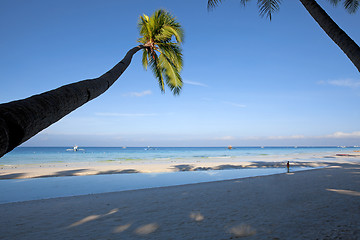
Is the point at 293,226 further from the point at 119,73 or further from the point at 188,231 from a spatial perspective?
the point at 119,73

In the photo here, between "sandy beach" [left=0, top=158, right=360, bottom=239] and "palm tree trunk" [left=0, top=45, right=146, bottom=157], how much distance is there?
3020 millimetres

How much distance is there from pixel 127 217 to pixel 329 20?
6217 millimetres

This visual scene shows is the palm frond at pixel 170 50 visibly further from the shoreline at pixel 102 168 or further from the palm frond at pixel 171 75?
the shoreline at pixel 102 168

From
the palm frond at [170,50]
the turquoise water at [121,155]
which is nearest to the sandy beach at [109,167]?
the turquoise water at [121,155]

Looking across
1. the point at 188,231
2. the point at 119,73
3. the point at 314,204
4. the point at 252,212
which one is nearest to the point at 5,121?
the point at 119,73

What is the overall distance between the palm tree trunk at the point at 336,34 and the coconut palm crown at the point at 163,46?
12.8 feet

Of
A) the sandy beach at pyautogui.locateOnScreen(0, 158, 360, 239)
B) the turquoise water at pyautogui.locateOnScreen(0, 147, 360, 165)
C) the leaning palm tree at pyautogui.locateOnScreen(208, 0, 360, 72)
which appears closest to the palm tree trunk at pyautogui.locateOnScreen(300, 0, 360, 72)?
the leaning palm tree at pyautogui.locateOnScreen(208, 0, 360, 72)

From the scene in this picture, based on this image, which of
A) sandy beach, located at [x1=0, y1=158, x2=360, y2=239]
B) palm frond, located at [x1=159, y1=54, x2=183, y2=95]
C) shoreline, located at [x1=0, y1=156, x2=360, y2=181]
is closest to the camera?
sandy beach, located at [x1=0, y1=158, x2=360, y2=239]

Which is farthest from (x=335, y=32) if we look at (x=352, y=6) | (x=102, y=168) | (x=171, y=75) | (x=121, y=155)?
(x=121, y=155)

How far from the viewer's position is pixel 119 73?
381 centimetres

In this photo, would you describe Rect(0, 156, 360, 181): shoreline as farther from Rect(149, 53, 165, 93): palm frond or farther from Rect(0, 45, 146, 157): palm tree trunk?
Rect(0, 45, 146, 157): palm tree trunk

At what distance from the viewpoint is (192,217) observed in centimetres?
491

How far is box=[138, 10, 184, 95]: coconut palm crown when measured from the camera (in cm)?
687

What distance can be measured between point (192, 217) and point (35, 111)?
4403 millimetres
